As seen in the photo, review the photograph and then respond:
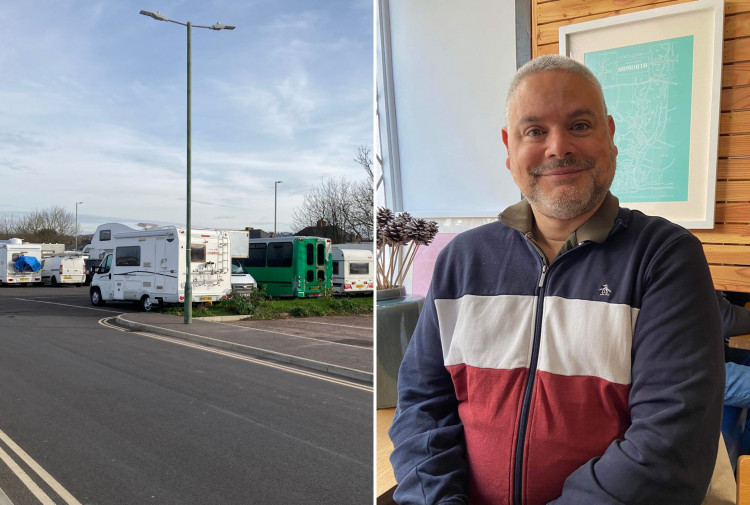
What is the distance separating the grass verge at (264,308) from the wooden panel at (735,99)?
40.2 feet

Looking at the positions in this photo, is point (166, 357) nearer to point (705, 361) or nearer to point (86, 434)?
point (86, 434)

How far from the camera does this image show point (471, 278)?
1.17 m

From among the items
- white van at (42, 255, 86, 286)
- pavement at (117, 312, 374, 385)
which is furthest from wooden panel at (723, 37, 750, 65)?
white van at (42, 255, 86, 286)

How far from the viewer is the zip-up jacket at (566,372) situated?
3.08 ft

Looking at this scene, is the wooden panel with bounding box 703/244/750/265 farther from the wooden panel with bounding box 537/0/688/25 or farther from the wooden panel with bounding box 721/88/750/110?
the wooden panel with bounding box 537/0/688/25

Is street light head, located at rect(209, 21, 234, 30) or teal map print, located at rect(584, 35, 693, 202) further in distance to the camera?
street light head, located at rect(209, 21, 234, 30)

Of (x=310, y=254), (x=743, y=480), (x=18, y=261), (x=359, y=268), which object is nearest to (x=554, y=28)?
(x=743, y=480)

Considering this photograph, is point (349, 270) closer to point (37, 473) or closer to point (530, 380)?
point (37, 473)

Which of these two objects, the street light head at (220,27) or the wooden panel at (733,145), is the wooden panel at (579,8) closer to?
the wooden panel at (733,145)

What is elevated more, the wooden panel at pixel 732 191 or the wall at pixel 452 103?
the wall at pixel 452 103

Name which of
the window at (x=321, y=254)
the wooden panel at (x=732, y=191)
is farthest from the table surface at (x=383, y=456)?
the window at (x=321, y=254)

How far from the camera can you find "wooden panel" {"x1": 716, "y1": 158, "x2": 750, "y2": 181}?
153 cm

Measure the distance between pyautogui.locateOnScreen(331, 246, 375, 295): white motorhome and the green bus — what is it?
373 mm

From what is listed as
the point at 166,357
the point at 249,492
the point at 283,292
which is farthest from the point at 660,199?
the point at 283,292
